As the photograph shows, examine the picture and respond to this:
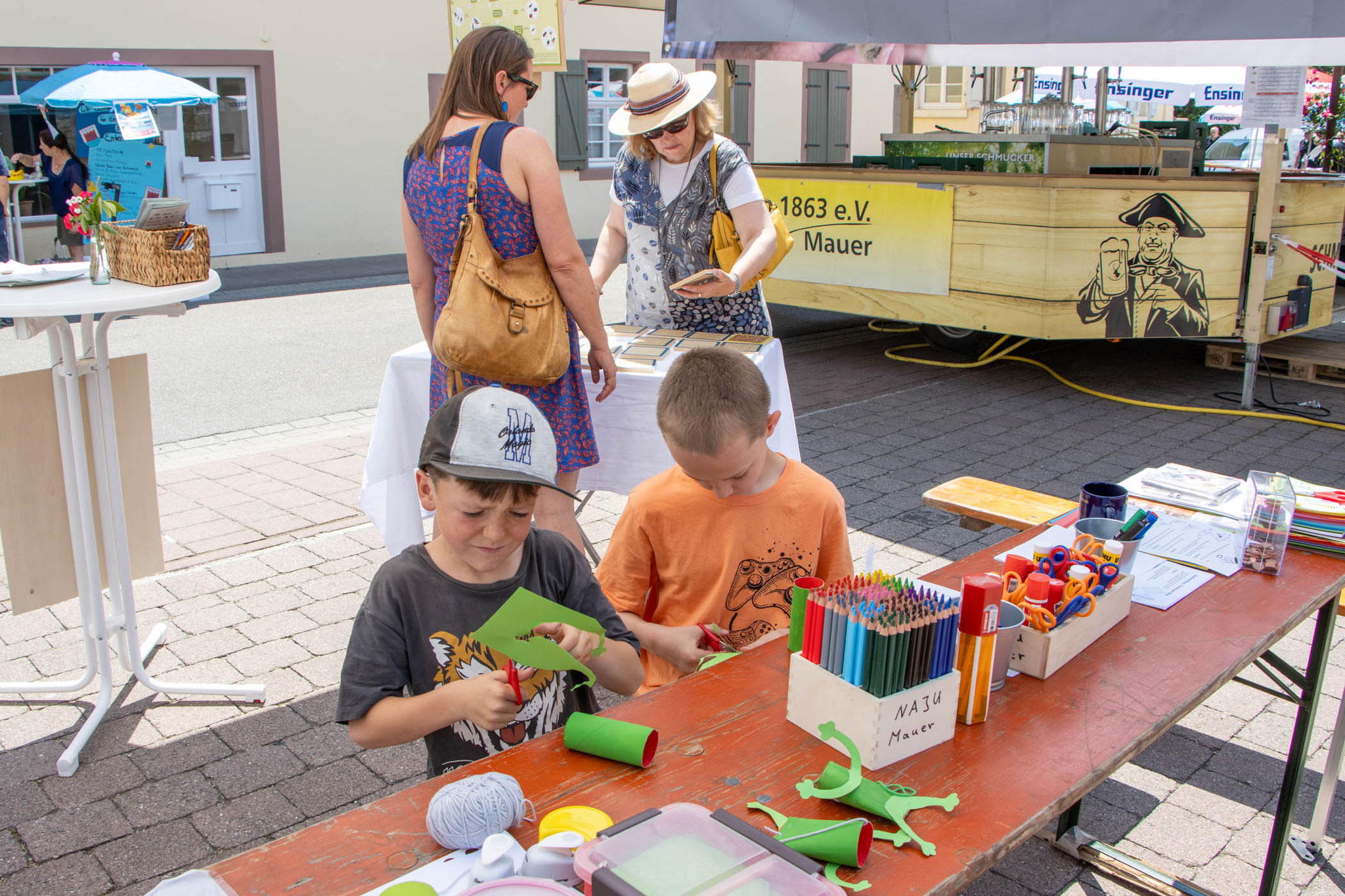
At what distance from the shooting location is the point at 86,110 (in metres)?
11.9

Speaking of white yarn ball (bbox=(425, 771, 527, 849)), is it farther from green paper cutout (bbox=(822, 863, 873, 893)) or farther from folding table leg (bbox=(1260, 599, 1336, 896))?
folding table leg (bbox=(1260, 599, 1336, 896))

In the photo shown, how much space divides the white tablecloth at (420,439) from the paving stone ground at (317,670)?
0.51 metres

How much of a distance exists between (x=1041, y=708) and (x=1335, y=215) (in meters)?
7.26

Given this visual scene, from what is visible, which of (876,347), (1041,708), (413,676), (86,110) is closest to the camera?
(1041,708)

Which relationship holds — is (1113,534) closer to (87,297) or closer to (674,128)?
(674,128)

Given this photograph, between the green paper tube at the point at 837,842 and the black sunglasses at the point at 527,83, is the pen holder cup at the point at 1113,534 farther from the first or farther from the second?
the black sunglasses at the point at 527,83

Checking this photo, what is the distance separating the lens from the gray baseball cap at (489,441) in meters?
1.77

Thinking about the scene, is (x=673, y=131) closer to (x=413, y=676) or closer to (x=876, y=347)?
(x=413, y=676)

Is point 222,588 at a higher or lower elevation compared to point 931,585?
lower

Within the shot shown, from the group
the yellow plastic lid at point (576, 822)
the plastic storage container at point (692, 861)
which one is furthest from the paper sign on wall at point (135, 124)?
the plastic storage container at point (692, 861)

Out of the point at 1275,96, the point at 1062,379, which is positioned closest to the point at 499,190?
the point at 1062,379

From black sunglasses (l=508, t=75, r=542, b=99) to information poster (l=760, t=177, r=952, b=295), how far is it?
4792mm

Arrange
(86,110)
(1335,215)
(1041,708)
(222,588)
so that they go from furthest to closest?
(86,110)
(1335,215)
(222,588)
(1041,708)

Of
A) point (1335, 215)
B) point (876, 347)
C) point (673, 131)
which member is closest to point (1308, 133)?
point (1335, 215)
